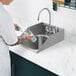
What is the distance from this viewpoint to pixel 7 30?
52.7 inches

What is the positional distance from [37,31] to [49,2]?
377mm

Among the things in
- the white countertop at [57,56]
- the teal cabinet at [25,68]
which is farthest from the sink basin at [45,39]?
the teal cabinet at [25,68]

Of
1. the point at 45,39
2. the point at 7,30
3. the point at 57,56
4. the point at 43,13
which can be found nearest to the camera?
the point at 7,30

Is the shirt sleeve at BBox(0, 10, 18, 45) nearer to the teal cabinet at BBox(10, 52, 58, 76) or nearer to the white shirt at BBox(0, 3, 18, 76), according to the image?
the white shirt at BBox(0, 3, 18, 76)

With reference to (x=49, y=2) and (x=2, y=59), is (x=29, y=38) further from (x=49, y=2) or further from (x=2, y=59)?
(x=49, y=2)

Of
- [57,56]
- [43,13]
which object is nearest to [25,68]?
[57,56]

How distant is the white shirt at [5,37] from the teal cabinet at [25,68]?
105mm

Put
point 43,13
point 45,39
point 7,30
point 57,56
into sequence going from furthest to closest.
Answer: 1. point 43,13
2. point 45,39
3. point 57,56
4. point 7,30

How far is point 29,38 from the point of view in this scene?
1.60 metres

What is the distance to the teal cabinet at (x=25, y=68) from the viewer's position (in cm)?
137

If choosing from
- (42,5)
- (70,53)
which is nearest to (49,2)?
(42,5)

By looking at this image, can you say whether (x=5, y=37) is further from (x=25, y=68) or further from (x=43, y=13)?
(x=43, y=13)

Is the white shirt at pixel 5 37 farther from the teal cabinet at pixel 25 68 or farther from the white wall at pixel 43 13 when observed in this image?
the white wall at pixel 43 13

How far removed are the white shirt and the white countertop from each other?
16cm
